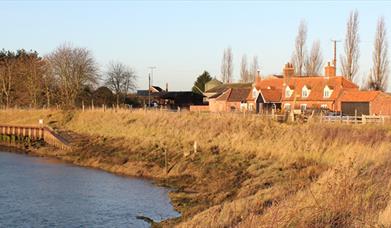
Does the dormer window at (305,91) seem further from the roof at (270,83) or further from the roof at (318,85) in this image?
the roof at (270,83)

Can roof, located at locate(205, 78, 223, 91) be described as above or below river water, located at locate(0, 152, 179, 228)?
above

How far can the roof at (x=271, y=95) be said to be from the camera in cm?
6944

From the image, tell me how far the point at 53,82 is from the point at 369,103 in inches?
1905

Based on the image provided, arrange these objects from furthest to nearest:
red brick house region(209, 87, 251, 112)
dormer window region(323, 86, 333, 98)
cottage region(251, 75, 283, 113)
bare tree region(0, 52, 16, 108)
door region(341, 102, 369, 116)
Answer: bare tree region(0, 52, 16, 108)
red brick house region(209, 87, 251, 112)
cottage region(251, 75, 283, 113)
dormer window region(323, 86, 333, 98)
door region(341, 102, 369, 116)

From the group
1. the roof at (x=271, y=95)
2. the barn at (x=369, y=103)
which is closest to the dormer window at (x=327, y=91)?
the barn at (x=369, y=103)

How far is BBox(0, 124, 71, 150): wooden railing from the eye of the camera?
5296 centimetres

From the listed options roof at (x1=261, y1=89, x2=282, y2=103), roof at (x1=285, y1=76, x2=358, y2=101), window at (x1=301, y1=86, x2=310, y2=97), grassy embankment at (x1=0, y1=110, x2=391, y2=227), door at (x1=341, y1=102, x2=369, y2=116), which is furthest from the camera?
roof at (x1=261, y1=89, x2=282, y2=103)

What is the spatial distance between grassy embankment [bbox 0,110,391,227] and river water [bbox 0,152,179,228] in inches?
62.2

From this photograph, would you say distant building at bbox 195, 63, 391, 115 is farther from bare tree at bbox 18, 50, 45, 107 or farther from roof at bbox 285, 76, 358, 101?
bare tree at bbox 18, 50, 45, 107

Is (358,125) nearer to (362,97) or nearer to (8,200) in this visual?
(8,200)

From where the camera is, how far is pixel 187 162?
34.7m

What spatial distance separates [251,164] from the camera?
31219 mm

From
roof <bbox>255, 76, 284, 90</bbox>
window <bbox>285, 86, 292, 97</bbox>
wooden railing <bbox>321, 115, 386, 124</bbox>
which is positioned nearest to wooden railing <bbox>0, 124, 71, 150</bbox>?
wooden railing <bbox>321, 115, 386, 124</bbox>

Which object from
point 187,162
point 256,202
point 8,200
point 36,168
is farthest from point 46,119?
point 256,202
